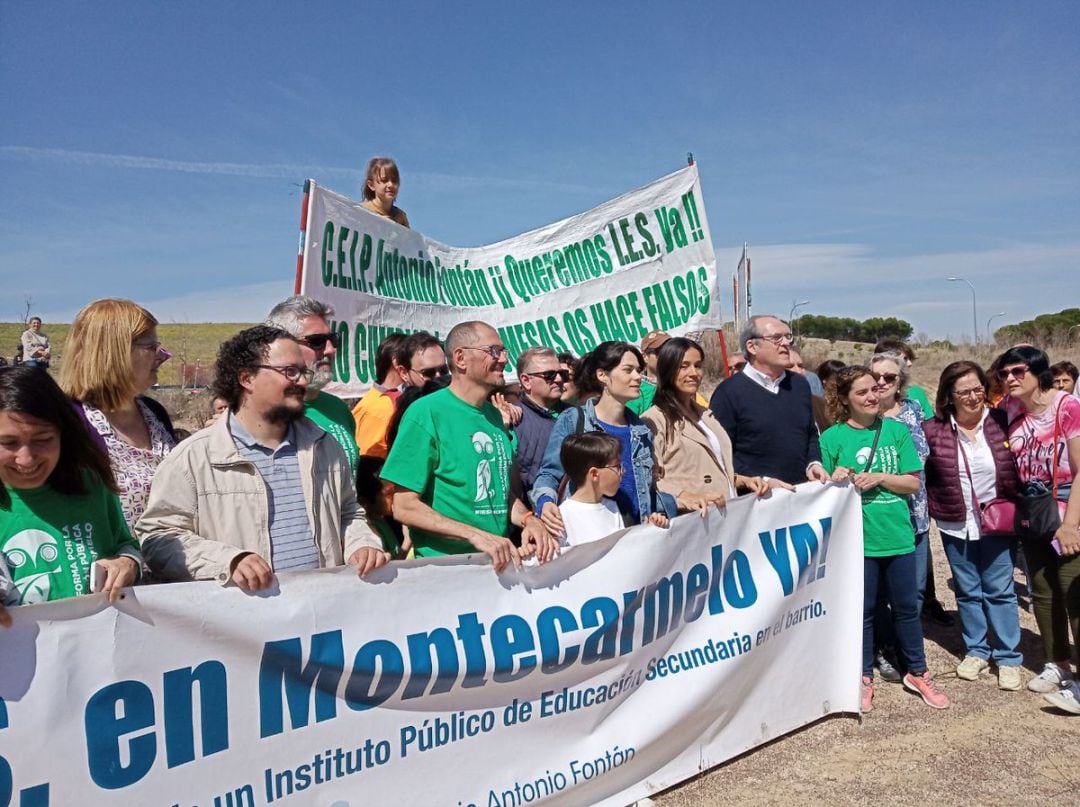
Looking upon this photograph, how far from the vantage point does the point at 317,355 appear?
3.61 metres

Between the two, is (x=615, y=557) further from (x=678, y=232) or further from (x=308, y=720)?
(x=678, y=232)

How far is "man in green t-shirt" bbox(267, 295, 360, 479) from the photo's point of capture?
3.54 metres

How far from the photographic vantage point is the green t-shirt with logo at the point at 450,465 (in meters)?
3.48

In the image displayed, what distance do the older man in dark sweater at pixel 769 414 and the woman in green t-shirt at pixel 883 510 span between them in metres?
0.21

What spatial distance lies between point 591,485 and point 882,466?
1964 mm

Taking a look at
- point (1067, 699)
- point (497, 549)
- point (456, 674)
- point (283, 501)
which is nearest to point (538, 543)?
point (497, 549)

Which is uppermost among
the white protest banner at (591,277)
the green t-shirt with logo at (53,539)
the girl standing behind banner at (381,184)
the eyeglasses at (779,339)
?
the girl standing behind banner at (381,184)

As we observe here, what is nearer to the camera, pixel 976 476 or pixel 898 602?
pixel 898 602

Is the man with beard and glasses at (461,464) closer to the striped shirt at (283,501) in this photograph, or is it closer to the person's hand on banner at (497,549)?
the person's hand on banner at (497,549)

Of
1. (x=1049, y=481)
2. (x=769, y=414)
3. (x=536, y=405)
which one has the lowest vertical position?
(x=1049, y=481)

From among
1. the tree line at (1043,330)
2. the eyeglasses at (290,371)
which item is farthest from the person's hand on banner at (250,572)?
the tree line at (1043,330)

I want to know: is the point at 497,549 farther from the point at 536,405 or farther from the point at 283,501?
the point at 536,405

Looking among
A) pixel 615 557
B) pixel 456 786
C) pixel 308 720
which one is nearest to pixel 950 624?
pixel 615 557

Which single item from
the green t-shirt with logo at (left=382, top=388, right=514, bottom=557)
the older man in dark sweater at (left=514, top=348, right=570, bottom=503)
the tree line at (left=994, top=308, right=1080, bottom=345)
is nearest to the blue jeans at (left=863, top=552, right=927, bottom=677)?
the older man in dark sweater at (left=514, top=348, right=570, bottom=503)
